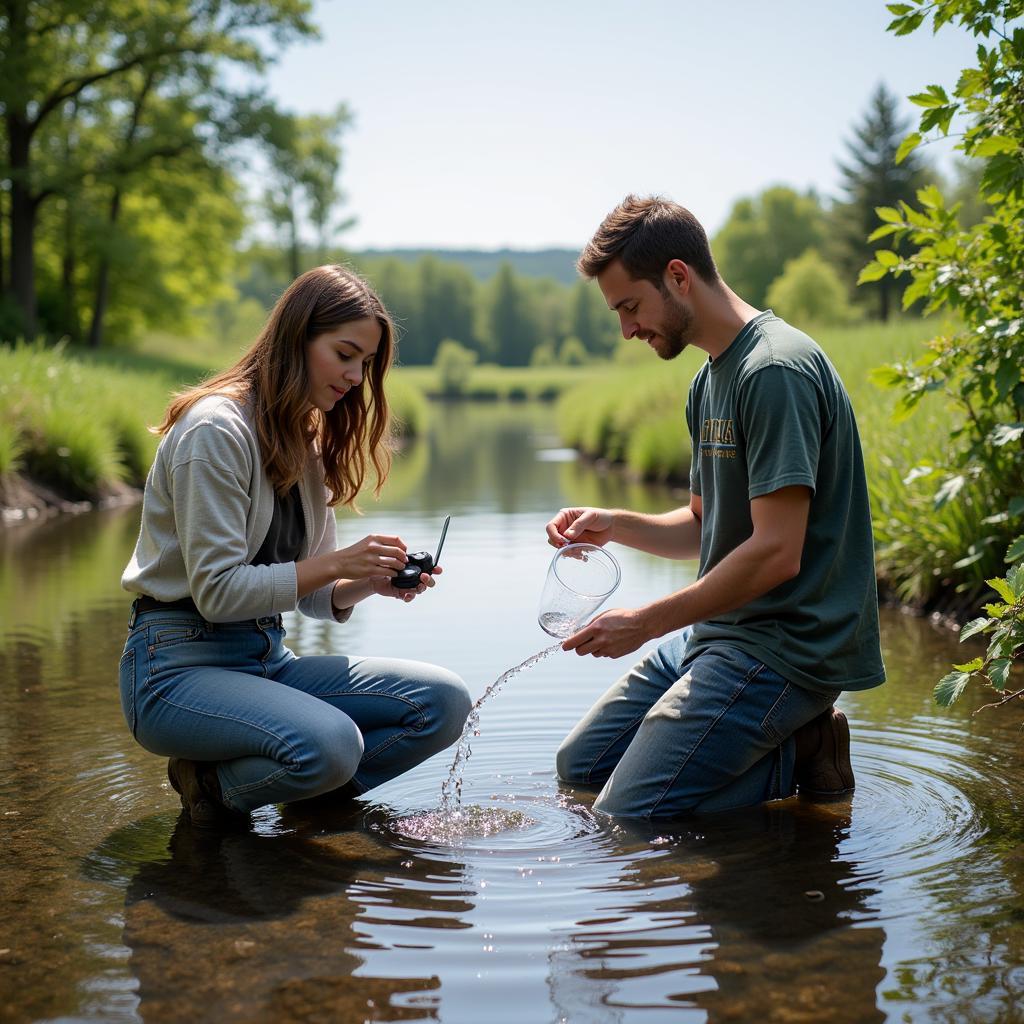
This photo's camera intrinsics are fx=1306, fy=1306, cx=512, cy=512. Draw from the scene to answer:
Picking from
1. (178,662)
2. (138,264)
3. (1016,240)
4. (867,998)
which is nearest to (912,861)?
(867,998)

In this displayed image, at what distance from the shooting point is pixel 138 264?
98.1 feet

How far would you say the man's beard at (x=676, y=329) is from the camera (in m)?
3.87

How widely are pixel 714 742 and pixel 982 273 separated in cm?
248

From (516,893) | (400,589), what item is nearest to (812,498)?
(400,589)

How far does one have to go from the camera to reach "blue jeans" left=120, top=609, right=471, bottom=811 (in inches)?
144

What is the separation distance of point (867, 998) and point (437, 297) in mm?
127903

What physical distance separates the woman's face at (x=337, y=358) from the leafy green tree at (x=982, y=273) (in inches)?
77.0

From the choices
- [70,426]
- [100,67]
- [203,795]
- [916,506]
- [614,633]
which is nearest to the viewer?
[614,633]

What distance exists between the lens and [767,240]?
237ft

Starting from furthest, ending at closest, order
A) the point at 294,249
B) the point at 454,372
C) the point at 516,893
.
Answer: the point at 454,372 < the point at 294,249 < the point at 516,893

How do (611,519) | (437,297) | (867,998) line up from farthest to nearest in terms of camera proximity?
(437,297) → (611,519) → (867,998)

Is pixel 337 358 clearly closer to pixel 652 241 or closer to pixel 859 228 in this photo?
pixel 652 241

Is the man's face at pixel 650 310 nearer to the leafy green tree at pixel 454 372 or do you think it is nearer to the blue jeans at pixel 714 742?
the blue jeans at pixel 714 742

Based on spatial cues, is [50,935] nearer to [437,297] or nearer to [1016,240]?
[1016,240]
